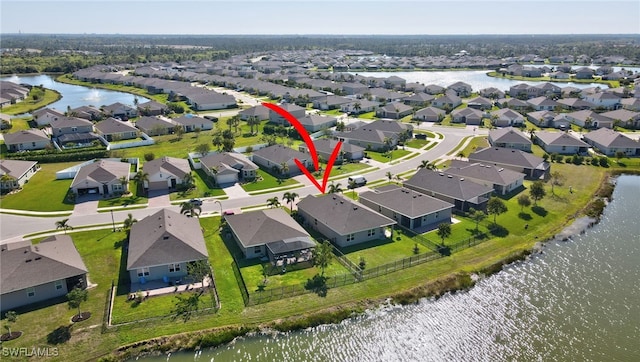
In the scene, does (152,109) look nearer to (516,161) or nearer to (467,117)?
(467,117)

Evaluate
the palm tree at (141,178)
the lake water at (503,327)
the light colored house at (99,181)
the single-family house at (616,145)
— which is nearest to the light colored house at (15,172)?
the light colored house at (99,181)

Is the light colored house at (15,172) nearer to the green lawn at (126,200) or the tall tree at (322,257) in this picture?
the green lawn at (126,200)

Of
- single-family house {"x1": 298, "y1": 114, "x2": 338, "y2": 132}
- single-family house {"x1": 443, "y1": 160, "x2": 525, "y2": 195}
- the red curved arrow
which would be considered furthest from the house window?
single-family house {"x1": 298, "y1": 114, "x2": 338, "y2": 132}

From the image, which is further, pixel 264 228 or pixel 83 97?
pixel 83 97

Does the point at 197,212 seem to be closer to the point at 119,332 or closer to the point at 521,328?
the point at 119,332

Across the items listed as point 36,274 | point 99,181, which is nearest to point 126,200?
point 99,181
